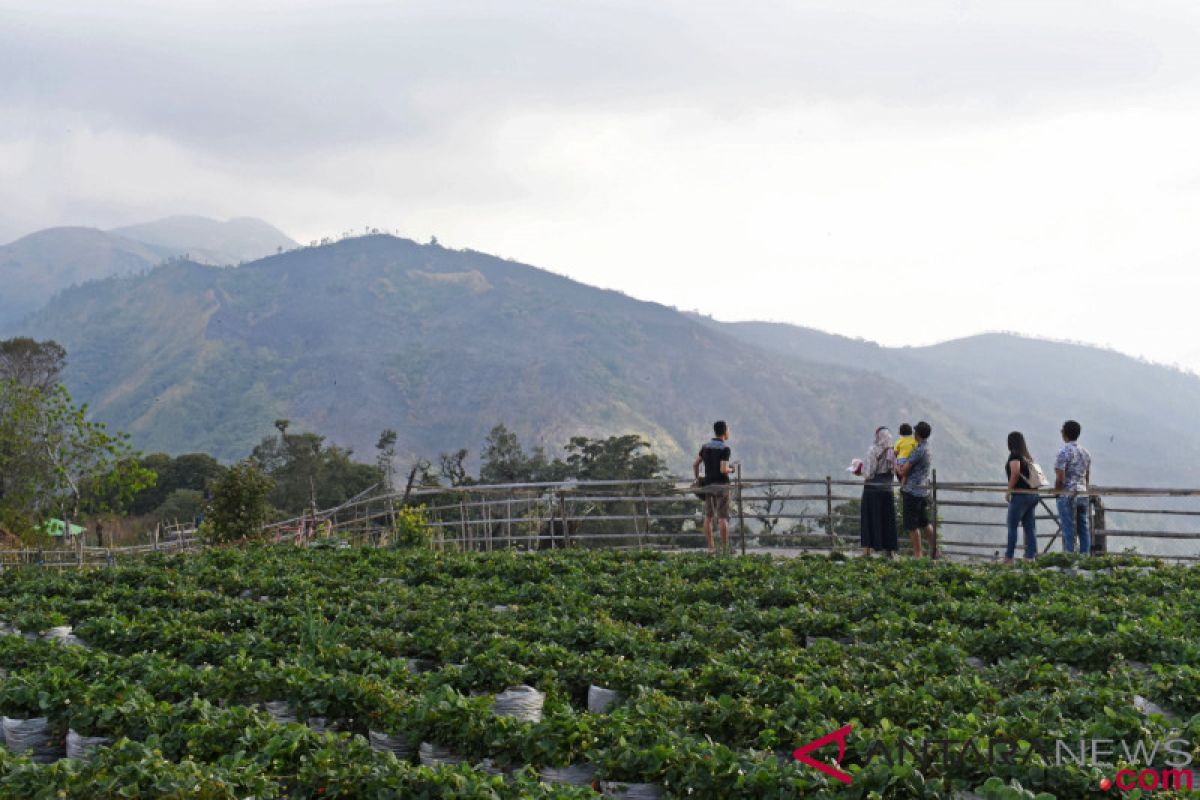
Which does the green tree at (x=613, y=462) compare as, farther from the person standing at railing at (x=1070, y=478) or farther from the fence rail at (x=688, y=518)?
the person standing at railing at (x=1070, y=478)

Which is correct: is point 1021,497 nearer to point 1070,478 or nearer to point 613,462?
point 1070,478

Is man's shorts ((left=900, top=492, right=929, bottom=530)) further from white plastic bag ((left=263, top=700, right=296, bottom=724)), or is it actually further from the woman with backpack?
white plastic bag ((left=263, top=700, right=296, bottom=724))

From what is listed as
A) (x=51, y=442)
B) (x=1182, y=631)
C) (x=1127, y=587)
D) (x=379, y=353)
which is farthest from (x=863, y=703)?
(x=379, y=353)

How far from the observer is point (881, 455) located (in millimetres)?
14188

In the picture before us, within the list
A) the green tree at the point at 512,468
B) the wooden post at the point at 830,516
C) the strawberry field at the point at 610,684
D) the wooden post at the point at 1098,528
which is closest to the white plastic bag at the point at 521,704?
the strawberry field at the point at 610,684

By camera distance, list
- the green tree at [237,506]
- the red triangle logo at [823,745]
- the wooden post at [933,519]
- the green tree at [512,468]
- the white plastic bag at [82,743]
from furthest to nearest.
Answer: the green tree at [512,468]
the green tree at [237,506]
the wooden post at [933,519]
the white plastic bag at [82,743]
the red triangle logo at [823,745]

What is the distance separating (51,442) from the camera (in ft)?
83.5

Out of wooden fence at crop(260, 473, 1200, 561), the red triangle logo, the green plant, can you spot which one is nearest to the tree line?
wooden fence at crop(260, 473, 1200, 561)

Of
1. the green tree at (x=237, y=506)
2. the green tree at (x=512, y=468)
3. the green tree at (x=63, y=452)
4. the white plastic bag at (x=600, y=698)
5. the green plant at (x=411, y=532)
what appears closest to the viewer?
the white plastic bag at (x=600, y=698)

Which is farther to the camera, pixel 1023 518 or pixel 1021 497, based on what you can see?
pixel 1023 518

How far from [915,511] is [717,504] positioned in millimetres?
2564

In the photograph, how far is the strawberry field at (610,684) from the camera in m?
4.69

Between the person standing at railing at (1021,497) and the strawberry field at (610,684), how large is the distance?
5.61 ft

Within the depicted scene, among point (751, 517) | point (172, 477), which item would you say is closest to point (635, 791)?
point (751, 517)
